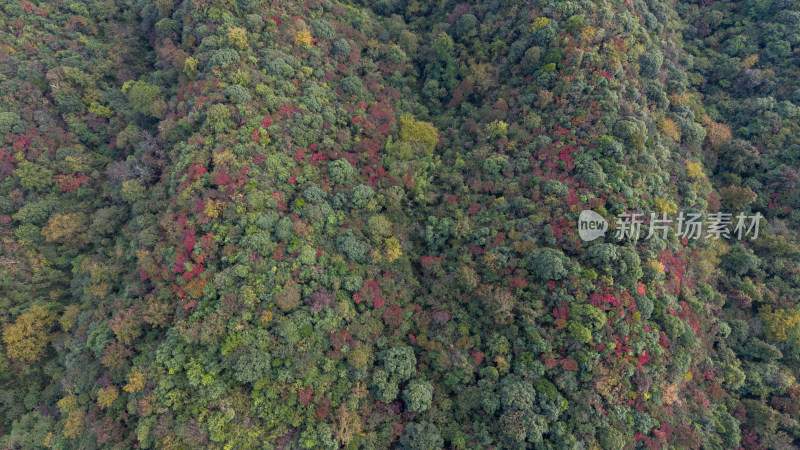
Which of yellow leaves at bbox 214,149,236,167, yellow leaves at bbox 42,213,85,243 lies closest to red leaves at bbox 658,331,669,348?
yellow leaves at bbox 214,149,236,167

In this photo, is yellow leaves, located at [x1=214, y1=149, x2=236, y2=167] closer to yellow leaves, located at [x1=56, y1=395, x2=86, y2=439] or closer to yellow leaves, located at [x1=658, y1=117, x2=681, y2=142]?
yellow leaves, located at [x1=56, y1=395, x2=86, y2=439]

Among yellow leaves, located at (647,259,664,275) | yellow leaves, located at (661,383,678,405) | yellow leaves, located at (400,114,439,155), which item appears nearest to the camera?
yellow leaves, located at (661,383,678,405)

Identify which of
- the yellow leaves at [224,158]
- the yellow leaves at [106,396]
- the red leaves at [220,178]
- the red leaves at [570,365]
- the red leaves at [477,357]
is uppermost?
the yellow leaves at [224,158]

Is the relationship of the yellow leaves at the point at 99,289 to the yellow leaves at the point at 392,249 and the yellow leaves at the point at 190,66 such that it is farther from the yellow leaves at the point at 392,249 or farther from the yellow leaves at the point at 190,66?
the yellow leaves at the point at 392,249

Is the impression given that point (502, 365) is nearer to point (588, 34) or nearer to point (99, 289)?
point (588, 34)

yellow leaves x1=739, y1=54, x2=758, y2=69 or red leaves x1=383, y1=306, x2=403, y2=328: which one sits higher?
yellow leaves x1=739, y1=54, x2=758, y2=69

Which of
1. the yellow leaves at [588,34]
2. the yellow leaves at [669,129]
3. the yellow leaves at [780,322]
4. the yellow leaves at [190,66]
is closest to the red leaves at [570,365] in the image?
the yellow leaves at [780,322]
